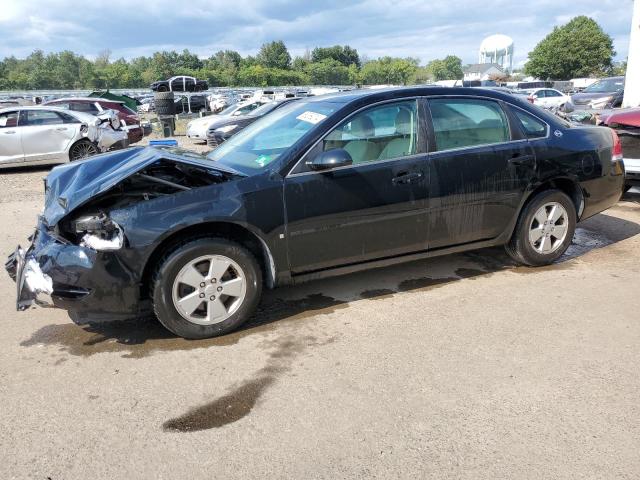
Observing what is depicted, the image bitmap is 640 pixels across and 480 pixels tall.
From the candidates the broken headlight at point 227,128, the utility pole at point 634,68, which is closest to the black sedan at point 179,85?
the broken headlight at point 227,128

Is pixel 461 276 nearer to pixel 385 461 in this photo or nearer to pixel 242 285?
pixel 242 285

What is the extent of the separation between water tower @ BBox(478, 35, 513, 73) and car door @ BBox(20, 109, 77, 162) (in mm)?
132807

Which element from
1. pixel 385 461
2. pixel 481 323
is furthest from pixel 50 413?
pixel 481 323

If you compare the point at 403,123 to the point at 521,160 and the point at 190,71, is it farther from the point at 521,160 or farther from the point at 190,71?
the point at 190,71

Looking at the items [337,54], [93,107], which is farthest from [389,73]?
[93,107]

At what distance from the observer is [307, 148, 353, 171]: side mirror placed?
3709mm

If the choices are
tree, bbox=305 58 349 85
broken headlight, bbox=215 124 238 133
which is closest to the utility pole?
broken headlight, bbox=215 124 238 133

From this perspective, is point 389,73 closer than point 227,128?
No

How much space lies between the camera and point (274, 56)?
123 m

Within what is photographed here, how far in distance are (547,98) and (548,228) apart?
1041 inches

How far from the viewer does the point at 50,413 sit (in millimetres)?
2855

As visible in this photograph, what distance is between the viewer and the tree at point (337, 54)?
138 meters

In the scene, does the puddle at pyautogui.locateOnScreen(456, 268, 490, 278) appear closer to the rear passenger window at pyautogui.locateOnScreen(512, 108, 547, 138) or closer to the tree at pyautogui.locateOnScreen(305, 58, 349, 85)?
the rear passenger window at pyautogui.locateOnScreen(512, 108, 547, 138)

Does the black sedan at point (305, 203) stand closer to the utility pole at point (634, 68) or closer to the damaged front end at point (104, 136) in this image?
the damaged front end at point (104, 136)
